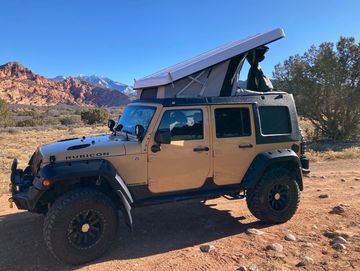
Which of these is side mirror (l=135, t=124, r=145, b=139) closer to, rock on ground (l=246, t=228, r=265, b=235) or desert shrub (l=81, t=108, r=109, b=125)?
rock on ground (l=246, t=228, r=265, b=235)

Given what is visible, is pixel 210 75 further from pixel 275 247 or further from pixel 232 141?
pixel 275 247

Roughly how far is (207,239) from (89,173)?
204 cm

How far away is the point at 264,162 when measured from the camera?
21.1ft

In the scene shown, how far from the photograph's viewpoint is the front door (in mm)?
5797

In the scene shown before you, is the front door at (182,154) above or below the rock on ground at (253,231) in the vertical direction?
above

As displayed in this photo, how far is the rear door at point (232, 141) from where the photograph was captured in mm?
6215

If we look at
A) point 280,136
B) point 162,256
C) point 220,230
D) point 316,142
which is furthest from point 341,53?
point 162,256

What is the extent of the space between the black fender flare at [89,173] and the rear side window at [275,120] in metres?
2.57

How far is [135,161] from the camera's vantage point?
564cm

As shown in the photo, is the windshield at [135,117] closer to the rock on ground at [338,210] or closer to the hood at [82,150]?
the hood at [82,150]

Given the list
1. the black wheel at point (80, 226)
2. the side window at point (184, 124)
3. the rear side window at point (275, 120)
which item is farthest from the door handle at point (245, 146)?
the black wheel at point (80, 226)

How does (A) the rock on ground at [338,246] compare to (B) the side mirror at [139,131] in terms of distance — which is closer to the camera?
(A) the rock on ground at [338,246]

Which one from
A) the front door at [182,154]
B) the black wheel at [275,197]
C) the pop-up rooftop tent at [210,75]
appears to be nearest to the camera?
the front door at [182,154]

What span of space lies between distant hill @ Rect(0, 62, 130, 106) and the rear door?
104686 millimetres
